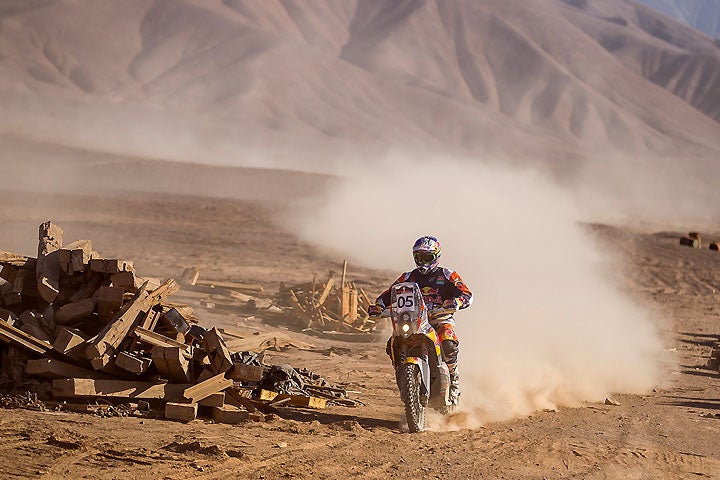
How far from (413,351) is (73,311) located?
308cm

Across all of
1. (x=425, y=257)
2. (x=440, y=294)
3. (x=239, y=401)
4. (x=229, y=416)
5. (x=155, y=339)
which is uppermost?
(x=425, y=257)

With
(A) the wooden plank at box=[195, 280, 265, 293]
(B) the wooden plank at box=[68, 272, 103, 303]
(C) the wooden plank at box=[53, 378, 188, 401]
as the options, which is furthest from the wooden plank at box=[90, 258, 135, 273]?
(A) the wooden plank at box=[195, 280, 265, 293]

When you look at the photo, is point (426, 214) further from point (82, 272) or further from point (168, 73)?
point (168, 73)

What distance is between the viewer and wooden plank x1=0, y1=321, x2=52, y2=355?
29.0ft

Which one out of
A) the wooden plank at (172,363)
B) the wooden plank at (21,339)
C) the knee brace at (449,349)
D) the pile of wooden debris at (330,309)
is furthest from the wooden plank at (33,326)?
the pile of wooden debris at (330,309)

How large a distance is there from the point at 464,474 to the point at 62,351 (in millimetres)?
3521

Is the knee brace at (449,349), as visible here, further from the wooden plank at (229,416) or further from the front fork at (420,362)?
the wooden plank at (229,416)

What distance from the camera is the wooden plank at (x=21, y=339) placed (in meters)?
8.85

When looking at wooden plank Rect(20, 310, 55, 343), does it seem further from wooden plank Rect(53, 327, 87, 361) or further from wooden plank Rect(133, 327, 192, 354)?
wooden plank Rect(133, 327, 192, 354)

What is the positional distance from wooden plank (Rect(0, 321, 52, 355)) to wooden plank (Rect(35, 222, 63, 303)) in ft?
1.76

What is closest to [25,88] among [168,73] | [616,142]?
[168,73]

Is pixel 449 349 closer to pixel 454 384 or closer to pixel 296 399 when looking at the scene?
pixel 454 384

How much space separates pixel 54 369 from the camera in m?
8.84

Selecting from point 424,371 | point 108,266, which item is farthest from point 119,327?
point 424,371
